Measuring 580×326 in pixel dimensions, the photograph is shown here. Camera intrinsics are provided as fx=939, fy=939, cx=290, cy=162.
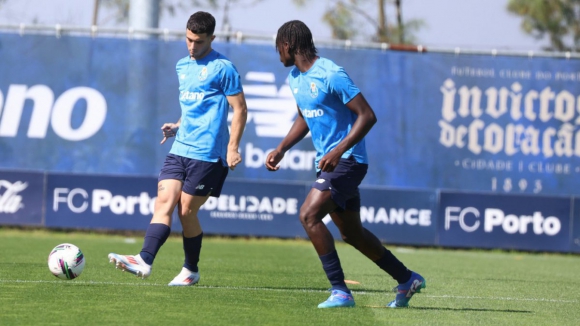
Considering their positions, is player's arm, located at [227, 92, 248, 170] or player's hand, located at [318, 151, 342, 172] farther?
player's arm, located at [227, 92, 248, 170]

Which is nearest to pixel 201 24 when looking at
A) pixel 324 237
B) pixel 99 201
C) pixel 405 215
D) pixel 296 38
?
pixel 296 38

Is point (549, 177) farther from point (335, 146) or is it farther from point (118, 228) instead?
point (335, 146)

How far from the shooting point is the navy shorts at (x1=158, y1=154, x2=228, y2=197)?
25.7 ft

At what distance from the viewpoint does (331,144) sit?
691 cm

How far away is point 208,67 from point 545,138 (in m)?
9.84

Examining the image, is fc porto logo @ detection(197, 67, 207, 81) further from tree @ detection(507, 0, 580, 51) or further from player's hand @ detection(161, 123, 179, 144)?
tree @ detection(507, 0, 580, 51)

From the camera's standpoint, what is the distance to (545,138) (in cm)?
1633

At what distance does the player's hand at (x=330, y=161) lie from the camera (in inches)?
260

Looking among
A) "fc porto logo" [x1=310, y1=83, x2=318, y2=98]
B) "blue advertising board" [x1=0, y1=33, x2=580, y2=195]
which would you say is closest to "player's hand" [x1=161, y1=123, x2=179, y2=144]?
"fc porto logo" [x1=310, y1=83, x2=318, y2=98]

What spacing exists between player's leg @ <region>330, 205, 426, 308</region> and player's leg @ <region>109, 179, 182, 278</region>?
145 centimetres

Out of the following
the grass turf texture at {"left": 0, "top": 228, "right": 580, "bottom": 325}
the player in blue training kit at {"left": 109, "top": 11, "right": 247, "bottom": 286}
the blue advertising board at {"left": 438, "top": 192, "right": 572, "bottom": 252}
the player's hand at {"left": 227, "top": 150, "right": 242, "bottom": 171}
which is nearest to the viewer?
the grass turf texture at {"left": 0, "top": 228, "right": 580, "bottom": 325}

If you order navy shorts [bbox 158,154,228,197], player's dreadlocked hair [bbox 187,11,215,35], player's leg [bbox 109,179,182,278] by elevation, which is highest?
player's dreadlocked hair [bbox 187,11,215,35]

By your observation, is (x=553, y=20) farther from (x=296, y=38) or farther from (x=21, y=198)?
→ (x=296, y=38)

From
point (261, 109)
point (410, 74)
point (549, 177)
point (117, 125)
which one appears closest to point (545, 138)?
point (549, 177)
